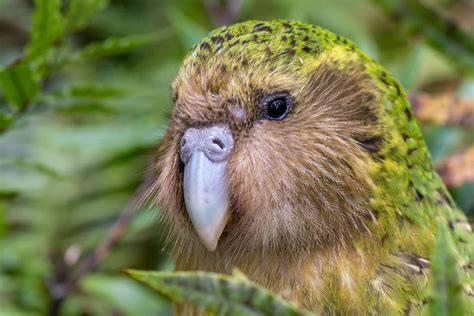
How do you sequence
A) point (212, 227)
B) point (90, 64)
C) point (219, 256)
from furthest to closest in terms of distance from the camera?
point (90, 64) < point (219, 256) < point (212, 227)

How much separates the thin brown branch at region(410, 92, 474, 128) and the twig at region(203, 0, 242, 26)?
2.53 feet

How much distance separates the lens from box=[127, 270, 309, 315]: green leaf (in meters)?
1.29

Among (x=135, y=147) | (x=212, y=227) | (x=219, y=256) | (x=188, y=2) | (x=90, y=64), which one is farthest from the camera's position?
(x=188, y=2)

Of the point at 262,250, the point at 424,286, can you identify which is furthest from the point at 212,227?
the point at 424,286

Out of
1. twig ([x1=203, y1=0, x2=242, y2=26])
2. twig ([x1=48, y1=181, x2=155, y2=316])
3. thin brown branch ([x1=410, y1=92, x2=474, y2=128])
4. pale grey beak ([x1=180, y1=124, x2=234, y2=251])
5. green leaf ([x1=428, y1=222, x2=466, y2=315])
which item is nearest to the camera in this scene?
green leaf ([x1=428, y1=222, x2=466, y2=315])

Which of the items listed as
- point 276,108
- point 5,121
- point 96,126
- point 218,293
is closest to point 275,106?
point 276,108

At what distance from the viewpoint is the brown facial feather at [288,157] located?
1.85 metres

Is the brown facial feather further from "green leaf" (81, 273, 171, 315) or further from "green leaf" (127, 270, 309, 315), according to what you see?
"green leaf" (81, 273, 171, 315)

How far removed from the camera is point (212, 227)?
1.81 metres

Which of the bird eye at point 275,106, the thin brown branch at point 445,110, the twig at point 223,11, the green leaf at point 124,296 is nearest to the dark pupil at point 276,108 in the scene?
the bird eye at point 275,106

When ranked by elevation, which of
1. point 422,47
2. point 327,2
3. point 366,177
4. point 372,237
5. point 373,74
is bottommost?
point 372,237

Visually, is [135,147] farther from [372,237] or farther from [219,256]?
[372,237]

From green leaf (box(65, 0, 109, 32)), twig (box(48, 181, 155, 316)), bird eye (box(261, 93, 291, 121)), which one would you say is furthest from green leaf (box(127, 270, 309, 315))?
green leaf (box(65, 0, 109, 32))

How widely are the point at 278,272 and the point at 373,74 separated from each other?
53 cm
